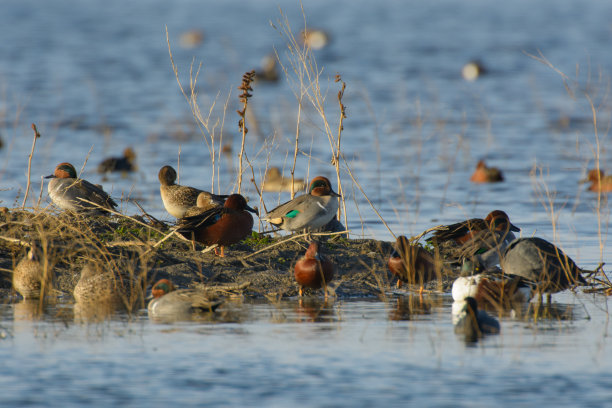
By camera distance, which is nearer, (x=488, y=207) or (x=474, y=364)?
(x=474, y=364)

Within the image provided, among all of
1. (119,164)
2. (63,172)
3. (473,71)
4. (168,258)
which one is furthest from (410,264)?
(473,71)

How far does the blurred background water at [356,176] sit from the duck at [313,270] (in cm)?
33

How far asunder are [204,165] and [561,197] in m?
6.79

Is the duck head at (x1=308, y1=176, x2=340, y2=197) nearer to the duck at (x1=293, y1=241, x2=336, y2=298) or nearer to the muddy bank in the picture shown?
the muddy bank

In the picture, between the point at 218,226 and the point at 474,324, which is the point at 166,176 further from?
the point at 474,324

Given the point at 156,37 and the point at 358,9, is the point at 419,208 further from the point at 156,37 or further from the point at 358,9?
the point at 358,9

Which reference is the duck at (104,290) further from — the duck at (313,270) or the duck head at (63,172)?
the duck head at (63,172)

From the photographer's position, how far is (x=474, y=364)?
6613 millimetres

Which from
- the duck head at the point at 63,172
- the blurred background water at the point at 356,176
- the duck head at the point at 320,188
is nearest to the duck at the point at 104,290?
the blurred background water at the point at 356,176

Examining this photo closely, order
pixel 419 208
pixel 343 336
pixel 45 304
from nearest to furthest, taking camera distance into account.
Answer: pixel 343 336
pixel 45 304
pixel 419 208

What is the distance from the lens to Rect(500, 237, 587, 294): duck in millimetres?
9008

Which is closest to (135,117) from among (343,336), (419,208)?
(419,208)

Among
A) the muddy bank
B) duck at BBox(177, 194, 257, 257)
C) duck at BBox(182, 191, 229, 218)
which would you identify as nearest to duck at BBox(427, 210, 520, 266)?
the muddy bank

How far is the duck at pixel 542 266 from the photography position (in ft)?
29.6
